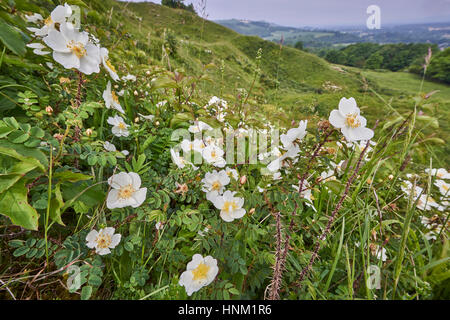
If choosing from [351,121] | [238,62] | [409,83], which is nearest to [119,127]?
[351,121]

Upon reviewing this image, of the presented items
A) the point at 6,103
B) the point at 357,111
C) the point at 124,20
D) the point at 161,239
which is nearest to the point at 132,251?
the point at 161,239

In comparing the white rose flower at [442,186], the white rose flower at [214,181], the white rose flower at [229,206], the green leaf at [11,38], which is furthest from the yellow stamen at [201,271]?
the white rose flower at [442,186]

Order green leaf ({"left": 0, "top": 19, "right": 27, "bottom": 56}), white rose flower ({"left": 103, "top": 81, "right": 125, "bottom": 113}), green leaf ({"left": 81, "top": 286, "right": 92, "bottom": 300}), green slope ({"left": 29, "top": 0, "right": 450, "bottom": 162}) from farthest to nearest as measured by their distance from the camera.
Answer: green slope ({"left": 29, "top": 0, "right": 450, "bottom": 162}) → white rose flower ({"left": 103, "top": 81, "right": 125, "bottom": 113}) → green leaf ({"left": 0, "top": 19, "right": 27, "bottom": 56}) → green leaf ({"left": 81, "top": 286, "right": 92, "bottom": 300})

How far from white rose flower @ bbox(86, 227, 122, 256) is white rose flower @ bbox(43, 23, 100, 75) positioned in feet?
1.99

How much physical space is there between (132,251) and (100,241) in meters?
0.12

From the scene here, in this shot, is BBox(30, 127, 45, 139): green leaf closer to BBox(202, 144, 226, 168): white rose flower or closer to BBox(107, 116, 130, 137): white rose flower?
BBox(107, 116, 130, 137): white rose flower

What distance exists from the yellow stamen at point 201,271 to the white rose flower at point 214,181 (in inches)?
11.6

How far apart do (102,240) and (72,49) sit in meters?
0.73

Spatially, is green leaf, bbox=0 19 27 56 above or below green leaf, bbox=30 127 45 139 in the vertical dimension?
above

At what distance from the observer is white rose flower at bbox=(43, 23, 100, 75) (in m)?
0.81

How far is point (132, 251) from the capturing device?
33.5 inches

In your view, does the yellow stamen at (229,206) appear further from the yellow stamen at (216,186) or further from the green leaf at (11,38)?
the green leaf at (11,38)

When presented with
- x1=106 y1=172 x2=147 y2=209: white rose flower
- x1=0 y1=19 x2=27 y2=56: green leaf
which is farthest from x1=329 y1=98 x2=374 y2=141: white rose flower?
x1=0 y1=19 x2=27 y2=56: green leaf

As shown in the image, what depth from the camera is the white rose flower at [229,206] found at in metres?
0.85
